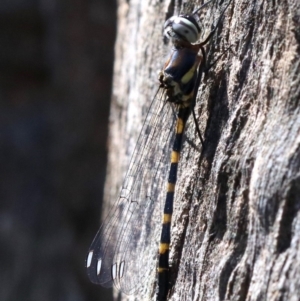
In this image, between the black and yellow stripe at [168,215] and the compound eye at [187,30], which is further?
the compound eye at [187,30]

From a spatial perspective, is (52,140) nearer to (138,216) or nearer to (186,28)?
(138,216)

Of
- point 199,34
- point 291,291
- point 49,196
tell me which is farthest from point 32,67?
point 291,291

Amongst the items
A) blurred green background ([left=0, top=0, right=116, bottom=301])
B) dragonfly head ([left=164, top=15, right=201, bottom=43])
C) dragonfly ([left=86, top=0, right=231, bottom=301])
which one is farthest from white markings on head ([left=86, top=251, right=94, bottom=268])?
blurred green background ([left=0, top=0, right=116, bottom=301])

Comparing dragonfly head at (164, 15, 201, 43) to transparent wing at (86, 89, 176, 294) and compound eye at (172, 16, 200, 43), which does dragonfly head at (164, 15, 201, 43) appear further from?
transparent wing at (86, 89, 176, 294)

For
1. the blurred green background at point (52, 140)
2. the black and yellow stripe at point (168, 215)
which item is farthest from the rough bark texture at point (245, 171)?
the blurred green background at point (52, 140)

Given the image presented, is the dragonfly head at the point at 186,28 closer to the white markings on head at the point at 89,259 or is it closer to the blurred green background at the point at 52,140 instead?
the white markings on head at the point at 89,259

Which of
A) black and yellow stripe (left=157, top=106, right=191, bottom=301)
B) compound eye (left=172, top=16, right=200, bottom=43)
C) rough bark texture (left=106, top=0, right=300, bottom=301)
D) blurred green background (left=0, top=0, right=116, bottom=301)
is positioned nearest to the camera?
rough bark texture (left=106, top=0, right=300, bottom=301)
